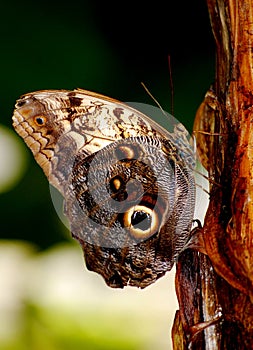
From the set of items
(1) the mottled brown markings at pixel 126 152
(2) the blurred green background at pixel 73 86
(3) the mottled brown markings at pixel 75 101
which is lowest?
(2) the blurred green background at pixel 73 86

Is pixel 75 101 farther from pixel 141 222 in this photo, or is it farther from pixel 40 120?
pixel 141 222

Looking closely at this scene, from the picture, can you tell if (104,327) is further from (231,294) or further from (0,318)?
(231,294)

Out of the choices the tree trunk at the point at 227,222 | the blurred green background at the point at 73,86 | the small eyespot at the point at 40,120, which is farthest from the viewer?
the blurred green background at the point at 73,86

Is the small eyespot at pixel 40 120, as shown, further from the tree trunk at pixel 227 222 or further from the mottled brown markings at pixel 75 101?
the tree trunk at pixel 227 222

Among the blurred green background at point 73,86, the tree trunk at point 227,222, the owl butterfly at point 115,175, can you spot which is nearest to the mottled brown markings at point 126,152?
the owl butterfly at point 115,175

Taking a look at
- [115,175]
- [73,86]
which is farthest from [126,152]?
[73,86]
